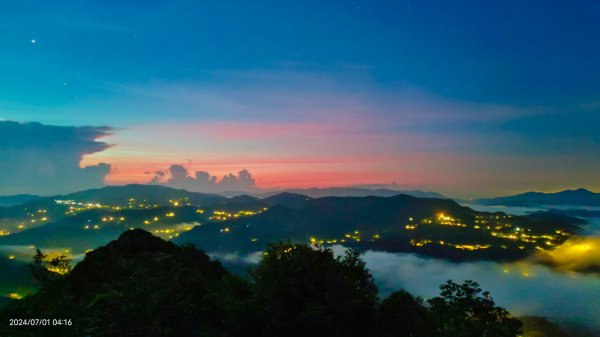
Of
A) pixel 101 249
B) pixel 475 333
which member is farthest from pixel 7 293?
pixel 475 333

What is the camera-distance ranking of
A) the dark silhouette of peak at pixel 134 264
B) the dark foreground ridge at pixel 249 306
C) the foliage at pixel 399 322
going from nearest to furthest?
the dark foreground ridge at pixel 249 306 → the foliage at pixel 399 322 → the dark silhouette of peak at pixel 134 264

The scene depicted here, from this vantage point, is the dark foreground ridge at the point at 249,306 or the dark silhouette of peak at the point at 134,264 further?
the dark silhouette of peak at the point at 134,264

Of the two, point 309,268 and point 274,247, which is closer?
point 309,268

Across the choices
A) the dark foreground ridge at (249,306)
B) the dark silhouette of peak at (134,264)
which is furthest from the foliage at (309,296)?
the dark silhouette of peak at (134,264)

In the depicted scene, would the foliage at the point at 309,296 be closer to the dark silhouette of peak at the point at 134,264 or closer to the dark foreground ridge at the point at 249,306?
the dark foreground ridge at the point at 249,306

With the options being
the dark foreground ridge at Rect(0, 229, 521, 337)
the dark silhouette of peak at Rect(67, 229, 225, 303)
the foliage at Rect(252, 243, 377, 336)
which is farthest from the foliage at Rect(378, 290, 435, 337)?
the dark silhouette of peak at Rect(67, 229, 225, 303)

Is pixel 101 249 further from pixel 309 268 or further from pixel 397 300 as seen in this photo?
pixel 397 300

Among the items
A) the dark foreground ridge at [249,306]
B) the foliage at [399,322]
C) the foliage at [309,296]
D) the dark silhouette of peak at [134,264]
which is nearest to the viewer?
the dark foreground ridge at [249,306]

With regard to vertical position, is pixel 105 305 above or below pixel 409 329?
above

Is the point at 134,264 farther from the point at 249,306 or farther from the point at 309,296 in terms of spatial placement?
the point at 309,296

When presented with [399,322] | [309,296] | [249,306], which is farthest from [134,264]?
[399,322]

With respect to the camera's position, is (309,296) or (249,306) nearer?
(249,306)
